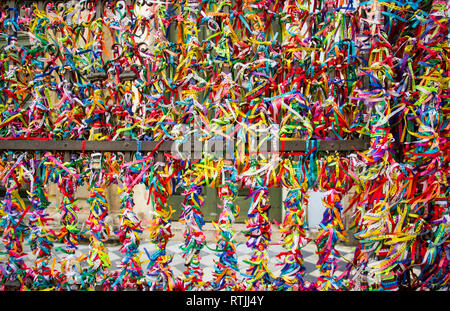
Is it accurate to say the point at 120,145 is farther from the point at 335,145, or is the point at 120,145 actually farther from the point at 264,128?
the point at 335,145

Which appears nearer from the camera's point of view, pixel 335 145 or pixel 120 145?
pixel 335 145

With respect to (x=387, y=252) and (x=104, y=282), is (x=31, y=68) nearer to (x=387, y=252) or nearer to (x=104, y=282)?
(x=104, y=282)

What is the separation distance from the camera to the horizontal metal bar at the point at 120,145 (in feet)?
4.32

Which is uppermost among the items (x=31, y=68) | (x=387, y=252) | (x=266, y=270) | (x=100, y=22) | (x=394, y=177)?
(x=100, y=22)

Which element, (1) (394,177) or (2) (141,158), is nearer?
(1) (394,177)

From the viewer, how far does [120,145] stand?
Result: 4.65 feet

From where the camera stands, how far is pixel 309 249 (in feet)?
11.2

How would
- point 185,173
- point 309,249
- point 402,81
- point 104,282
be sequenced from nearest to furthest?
point 402,81, point 185,173, point 104,282, point 309,249

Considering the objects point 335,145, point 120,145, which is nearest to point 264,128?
point 335,145

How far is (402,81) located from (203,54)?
101 cm

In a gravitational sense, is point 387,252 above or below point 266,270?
above

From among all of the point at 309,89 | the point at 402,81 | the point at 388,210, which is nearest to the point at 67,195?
the point at 309,89

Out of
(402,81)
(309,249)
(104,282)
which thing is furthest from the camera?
(309,249)

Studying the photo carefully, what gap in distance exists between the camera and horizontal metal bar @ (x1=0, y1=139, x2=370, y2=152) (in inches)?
51.8
